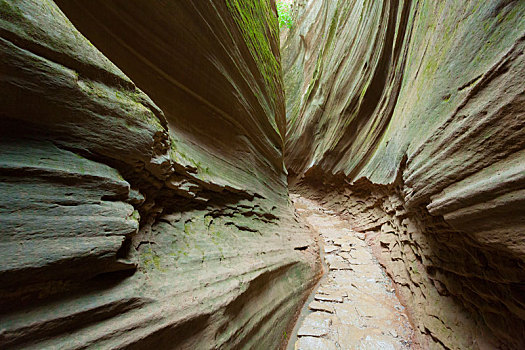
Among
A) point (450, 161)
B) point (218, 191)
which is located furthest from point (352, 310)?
point (218, 191)

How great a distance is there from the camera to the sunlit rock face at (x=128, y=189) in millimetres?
1137

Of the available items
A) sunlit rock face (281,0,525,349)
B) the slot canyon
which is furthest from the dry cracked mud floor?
sunlit rock face (281,0,525,349)

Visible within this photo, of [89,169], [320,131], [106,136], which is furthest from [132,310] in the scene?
[320,131]

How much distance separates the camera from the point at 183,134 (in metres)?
2.90

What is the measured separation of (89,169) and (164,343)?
1.44 meters

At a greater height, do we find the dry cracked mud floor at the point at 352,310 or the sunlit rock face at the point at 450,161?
the sunlit rock face at the point at 450,161

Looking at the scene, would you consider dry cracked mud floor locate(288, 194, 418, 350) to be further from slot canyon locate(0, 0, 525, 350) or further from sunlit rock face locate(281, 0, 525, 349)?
sunlit rock face locate(281, 0, 525, 349)

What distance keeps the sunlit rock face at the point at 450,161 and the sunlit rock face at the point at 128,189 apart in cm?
221

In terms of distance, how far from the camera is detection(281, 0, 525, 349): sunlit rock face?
1615mm

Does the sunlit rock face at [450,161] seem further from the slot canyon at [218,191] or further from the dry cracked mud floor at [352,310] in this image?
the dry cracked mud floor at [352,310]

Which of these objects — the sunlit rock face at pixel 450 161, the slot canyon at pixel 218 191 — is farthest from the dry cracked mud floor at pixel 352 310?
the sunlit rock face at pixel 450 161

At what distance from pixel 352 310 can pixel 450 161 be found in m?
2.77

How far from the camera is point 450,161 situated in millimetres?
2148

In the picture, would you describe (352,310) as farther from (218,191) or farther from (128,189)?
(128,189)
